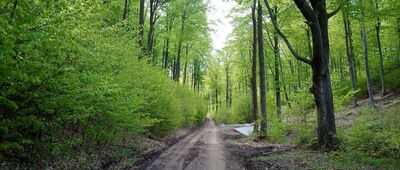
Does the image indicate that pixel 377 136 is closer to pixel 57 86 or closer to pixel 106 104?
pixel 106 104

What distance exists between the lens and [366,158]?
26.9ft

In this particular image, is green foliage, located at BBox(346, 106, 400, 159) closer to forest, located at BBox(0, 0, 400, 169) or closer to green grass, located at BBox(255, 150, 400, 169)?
forest, located at BBox(0, 0, 400, 169)

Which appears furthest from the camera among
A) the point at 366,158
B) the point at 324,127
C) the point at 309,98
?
the point at 309,98

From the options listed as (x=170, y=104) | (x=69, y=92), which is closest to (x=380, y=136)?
(x=69, y=92)

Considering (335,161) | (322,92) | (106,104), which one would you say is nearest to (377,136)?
(335,161)

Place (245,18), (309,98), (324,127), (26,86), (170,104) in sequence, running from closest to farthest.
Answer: (26,86)
(324,127)
(309,98)
(170,104)
(245,18)

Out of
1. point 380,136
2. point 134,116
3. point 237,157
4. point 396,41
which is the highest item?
point 396,41

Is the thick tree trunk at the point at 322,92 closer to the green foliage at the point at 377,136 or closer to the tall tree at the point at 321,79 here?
the tall tree at the point at 321,79

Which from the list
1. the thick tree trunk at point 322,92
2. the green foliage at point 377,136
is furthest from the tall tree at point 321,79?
the green foliage at point 377,136

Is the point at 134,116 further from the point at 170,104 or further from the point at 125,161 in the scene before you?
the point at 170,104

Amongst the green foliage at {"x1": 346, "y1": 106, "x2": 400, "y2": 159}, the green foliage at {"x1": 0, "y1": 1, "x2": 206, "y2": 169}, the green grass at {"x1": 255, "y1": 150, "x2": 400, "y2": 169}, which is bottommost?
the green grass at {"x1": 255, "y1": 150, "x2": 400, "y2": 169}

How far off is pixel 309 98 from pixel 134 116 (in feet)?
24.6

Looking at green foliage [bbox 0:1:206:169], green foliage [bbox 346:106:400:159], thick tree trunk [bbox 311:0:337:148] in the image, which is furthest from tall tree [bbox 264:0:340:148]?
green foliage [bbox 0:1:206:169]

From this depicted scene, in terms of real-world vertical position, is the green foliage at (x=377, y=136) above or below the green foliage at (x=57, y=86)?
below
